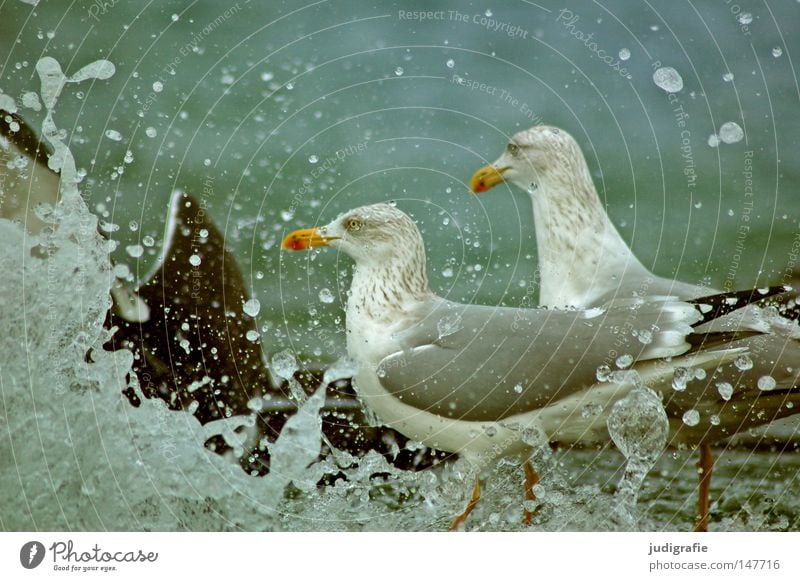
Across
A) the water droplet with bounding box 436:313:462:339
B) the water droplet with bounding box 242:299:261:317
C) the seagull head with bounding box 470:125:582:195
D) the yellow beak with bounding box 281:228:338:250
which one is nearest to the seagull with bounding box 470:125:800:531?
the seagull head with bounding box 470:125:582:195

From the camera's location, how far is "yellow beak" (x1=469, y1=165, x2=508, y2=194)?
1.30m

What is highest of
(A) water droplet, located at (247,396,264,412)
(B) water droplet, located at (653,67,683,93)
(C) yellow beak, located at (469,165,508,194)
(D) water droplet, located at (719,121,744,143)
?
(B) water droplet, located at (653,67,683,93)

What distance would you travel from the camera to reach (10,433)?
4.36 ft

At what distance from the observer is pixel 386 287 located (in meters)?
1.25

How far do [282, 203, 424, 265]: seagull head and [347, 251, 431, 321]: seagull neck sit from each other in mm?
10

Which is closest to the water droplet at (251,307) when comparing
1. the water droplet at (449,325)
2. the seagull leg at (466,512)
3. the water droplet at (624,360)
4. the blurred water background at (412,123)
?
the blurred water background at (412,123)

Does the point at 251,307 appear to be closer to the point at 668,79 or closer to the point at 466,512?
the point at 466,512

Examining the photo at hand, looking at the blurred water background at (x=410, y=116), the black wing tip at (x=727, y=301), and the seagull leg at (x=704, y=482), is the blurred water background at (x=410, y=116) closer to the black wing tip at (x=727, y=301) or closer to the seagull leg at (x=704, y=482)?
the black wing tip at (x=727, y=301)

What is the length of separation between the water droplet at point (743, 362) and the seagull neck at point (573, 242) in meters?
0.17

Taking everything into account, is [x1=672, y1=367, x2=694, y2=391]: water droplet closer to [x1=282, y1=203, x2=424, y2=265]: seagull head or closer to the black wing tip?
the black wing tip

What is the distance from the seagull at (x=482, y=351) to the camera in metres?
1.21

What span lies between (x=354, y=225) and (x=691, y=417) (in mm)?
495

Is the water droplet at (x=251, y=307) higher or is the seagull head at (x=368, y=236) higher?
the seagull head at (x=368, y=236)

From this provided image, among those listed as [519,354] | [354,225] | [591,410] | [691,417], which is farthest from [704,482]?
[354,225]
